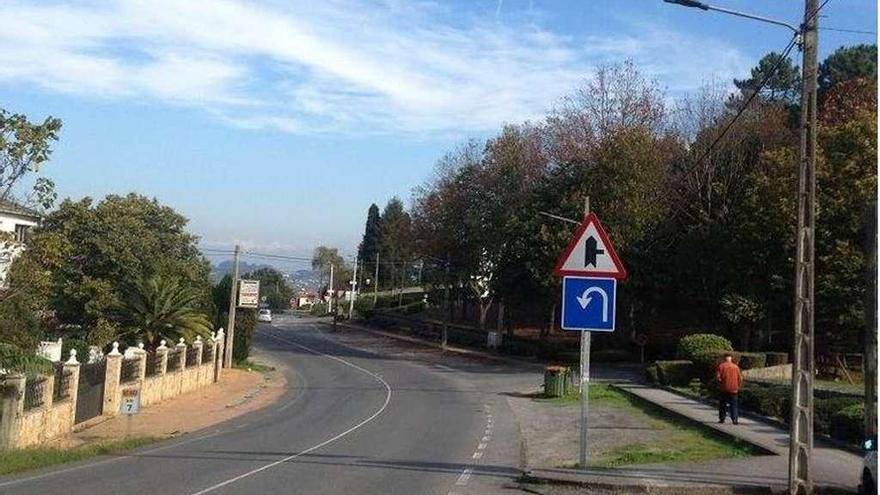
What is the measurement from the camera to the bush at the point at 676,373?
118 ft

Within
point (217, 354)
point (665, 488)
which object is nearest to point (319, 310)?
point (217, 354)

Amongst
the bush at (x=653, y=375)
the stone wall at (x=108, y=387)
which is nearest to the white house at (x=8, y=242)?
the stone wall at (x=108, y=387)

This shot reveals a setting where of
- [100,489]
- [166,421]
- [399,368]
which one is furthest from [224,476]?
[399,368]

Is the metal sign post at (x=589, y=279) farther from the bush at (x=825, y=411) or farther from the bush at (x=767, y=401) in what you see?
the bush at (x=767, y=401)

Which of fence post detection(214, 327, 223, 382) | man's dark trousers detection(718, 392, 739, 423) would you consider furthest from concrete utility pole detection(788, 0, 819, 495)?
fence post detection(214, 327, 223, 382)

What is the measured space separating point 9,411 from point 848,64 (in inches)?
2141

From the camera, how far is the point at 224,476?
46.9ft

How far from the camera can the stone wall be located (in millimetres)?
19891

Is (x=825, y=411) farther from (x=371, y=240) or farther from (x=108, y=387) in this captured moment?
(x=371, y=240)

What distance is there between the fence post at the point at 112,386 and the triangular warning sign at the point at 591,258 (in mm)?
19775

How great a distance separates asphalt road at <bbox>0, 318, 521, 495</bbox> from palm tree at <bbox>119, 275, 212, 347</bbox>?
16.7 ft

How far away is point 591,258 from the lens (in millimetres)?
12516

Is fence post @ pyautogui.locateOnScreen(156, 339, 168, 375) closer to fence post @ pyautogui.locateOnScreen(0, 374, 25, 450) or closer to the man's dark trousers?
fence post @ pyautogui.locateOnScreen(0, 374, 25, 450)

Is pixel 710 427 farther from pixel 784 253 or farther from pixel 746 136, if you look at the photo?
pixel 746 136
